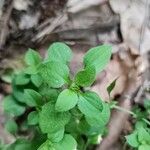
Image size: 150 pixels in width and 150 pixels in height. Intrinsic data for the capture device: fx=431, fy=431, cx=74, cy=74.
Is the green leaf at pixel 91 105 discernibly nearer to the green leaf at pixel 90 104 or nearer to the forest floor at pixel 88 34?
the green leaf at pixel 90 104

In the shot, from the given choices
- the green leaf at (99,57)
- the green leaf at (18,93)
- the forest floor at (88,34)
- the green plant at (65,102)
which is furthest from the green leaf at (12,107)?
the green leaf at (99,57)

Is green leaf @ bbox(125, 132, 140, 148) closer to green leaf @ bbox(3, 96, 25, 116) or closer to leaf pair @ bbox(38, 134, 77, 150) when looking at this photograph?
leaf pair @ bbox(38, 134, 77, 150)

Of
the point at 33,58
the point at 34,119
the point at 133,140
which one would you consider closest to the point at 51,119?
the point at 34,119

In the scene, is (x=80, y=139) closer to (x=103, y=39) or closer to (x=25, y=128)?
(x=25, y=128)

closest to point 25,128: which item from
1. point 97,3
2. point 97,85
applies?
point 97,85

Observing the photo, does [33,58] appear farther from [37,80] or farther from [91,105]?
[91,105]
